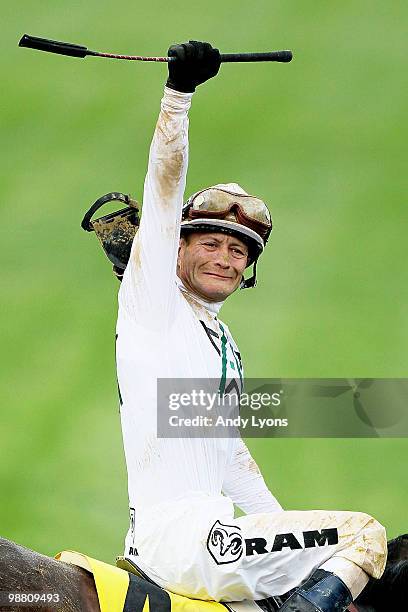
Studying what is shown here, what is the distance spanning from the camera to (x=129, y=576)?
3.99 metres

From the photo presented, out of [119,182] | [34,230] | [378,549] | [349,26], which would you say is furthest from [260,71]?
[378,549]

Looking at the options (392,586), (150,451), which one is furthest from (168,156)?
(392,586)

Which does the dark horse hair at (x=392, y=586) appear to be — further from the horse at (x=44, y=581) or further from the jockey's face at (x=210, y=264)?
the jockey's face at (x=210, y=264)

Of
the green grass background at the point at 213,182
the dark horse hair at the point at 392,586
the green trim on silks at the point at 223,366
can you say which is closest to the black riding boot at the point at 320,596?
the dark horse hair at the point at 392,586

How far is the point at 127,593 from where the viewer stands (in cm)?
392

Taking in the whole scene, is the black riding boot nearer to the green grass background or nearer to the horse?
the horse

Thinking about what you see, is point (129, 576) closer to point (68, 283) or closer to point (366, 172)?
point (68, 283)

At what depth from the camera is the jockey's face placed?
4648mm

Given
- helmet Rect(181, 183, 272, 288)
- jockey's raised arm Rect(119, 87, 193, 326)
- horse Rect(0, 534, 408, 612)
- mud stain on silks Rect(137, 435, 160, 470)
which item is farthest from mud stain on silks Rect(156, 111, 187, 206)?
horse Rect(0, 534, 408, 612)

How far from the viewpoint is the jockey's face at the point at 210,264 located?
15.3 ft

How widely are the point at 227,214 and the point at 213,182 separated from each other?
261 inches

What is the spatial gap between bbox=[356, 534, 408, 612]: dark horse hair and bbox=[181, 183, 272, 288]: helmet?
1.19 meters

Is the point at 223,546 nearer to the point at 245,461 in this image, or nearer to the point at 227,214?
the point at 245,461

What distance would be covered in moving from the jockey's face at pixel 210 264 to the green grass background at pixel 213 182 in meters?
4.50
